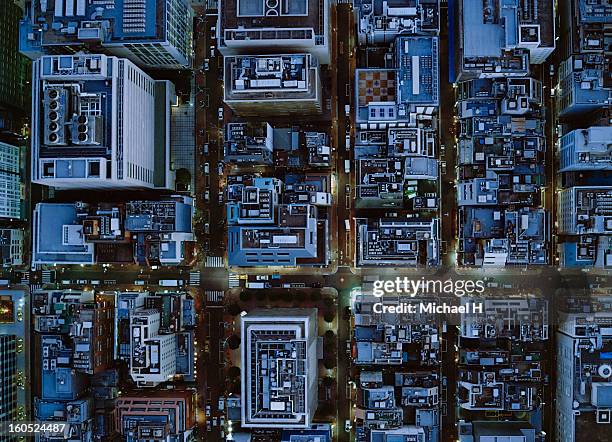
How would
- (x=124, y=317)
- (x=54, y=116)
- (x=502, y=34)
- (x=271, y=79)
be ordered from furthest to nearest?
(x=124, y=317), (x=502, y=34), (x=271, y=79), (x=54, y=116)

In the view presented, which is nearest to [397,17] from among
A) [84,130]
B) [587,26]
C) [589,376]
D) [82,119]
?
[587,26]

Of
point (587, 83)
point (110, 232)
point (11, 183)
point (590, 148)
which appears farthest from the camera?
point (11, 183)

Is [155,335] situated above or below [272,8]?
below

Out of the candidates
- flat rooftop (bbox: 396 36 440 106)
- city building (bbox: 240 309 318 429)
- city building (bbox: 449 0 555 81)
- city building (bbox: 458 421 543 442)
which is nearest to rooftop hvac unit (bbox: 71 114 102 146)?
city building (bbox: 240 309 318 429)

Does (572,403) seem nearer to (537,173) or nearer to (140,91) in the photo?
(537,173)

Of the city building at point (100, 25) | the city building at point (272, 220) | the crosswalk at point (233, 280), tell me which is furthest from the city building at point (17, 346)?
the city building at point (100, 25)

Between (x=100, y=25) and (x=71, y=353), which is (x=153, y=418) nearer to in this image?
(x=71, y=353)

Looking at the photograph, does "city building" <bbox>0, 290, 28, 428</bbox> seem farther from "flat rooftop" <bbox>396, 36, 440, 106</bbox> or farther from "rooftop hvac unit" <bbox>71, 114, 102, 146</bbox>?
"flat rooftop" <bbox>396, 36, 440, 106</bbox>

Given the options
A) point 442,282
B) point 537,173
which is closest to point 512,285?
point 442,282
